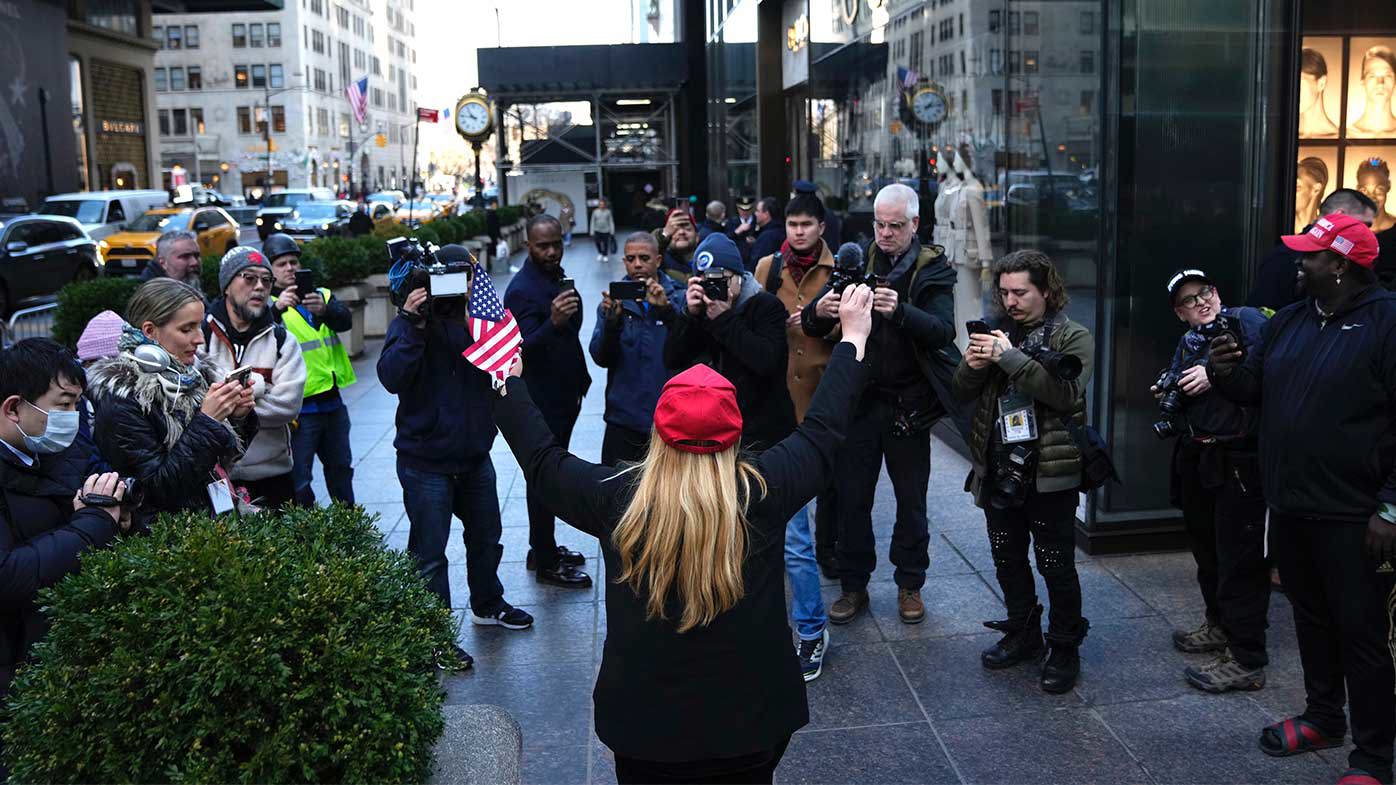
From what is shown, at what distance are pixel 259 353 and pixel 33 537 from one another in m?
2.43

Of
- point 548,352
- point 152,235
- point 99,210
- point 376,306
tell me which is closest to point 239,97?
point 99,210

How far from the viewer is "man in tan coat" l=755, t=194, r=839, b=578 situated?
610 cm

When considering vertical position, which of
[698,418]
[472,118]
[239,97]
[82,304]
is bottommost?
[82,304]

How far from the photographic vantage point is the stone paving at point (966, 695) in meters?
4.64

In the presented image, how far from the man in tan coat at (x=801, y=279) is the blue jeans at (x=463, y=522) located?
1634 mm

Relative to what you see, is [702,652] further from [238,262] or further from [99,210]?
[99,210]

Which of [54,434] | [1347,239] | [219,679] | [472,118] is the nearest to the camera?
[219,679]

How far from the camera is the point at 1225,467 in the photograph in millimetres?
5258

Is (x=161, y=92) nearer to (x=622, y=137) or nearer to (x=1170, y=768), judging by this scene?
(x=622, y=137)

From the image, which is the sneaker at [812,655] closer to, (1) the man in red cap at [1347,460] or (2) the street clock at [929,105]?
(1) the man in red cap at [1347,460]

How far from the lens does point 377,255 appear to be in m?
18.1

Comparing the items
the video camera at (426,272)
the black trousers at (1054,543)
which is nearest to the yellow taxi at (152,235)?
the video camera at (426,272)

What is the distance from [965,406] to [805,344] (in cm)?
90

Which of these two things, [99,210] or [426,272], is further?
[99,210]
